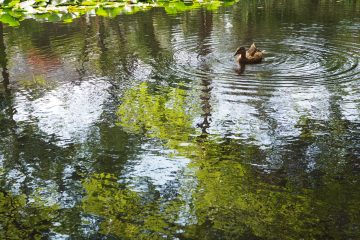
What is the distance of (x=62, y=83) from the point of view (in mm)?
7754

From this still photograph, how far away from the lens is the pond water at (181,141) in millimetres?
3822

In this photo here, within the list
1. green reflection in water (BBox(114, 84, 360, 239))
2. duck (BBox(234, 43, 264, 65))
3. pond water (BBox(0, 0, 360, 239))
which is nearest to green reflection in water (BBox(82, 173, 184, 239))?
pond water (BBox(0, 0, 360, 239))

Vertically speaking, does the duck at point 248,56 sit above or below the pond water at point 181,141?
above

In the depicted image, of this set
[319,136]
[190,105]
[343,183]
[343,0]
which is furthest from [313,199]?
[343,0]

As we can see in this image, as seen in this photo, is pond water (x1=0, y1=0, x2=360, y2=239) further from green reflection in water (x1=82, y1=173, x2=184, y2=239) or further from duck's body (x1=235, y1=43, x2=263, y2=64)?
duck's body (x1=235, y1=43, x2=263, y2=64)

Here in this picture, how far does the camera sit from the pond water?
3.82 m

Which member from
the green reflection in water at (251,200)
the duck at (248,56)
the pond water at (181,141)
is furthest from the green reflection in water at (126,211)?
the duck at (248,56)

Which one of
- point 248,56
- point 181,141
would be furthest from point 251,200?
point 248,56

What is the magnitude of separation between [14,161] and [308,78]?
4625 millimetres

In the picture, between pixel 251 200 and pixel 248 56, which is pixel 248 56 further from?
pixel 251 200

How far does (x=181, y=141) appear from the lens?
5316mm

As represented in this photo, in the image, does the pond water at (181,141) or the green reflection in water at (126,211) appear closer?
the green reflection in water at (126,211)

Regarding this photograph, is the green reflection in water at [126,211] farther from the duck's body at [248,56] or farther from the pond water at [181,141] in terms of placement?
the duck's body at [248,56]

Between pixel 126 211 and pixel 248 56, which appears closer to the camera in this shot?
pixel 126 211
